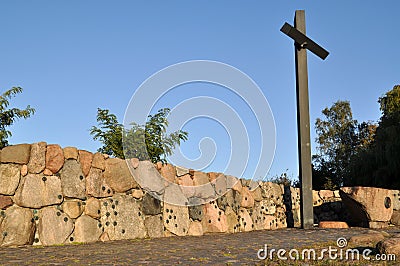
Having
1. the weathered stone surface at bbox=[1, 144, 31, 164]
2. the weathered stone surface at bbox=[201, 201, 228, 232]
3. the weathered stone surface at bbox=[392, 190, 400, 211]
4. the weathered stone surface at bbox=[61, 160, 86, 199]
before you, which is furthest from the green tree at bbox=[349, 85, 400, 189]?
the weathered stone surface at bbox=[1, 144, 31, 164]

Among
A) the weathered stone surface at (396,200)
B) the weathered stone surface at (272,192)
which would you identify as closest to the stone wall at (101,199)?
the weathered stone surface at (272,192)

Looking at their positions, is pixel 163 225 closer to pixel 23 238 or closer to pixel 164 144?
pixel 23 238

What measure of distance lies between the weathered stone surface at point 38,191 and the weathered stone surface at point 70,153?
0.37 meters

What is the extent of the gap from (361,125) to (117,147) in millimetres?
25010

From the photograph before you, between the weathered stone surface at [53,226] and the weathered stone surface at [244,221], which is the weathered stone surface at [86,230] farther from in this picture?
the weathered stone surface at [244,221]

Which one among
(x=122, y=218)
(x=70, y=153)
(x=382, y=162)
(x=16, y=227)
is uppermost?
(x=382, y=162)

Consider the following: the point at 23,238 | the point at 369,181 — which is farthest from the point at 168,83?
the point at 369,181

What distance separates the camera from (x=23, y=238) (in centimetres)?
631

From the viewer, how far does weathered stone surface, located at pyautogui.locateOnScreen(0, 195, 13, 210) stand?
20.6ft

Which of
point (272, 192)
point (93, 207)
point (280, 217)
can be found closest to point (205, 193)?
point (272, 192)

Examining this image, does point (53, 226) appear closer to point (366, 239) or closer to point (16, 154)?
point (16, 154)

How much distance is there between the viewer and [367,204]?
399 inches

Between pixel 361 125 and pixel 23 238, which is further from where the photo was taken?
pixel 361 125

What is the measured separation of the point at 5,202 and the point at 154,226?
2.60 meters
